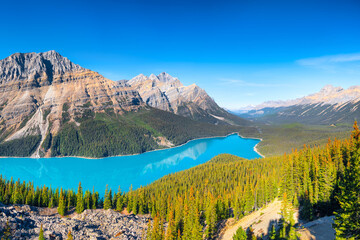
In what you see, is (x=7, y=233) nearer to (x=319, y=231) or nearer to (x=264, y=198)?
(x=319, y=231)

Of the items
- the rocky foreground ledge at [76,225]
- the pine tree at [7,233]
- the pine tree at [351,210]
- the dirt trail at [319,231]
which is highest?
the pine tree at [351,210]

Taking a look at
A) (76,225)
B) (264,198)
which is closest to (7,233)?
(76,225)

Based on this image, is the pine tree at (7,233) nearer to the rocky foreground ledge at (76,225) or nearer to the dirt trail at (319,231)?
the rocky foreground ledge at (76,225)

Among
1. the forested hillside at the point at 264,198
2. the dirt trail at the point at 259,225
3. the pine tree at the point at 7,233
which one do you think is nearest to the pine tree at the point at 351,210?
the forested hillside at the point at 264,198

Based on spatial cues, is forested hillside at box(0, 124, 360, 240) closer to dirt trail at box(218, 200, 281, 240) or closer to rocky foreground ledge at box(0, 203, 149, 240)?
dirt trail at box(218, 200, 281, 240)

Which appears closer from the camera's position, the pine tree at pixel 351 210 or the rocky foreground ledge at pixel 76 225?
the pine tree at pixel 351 210

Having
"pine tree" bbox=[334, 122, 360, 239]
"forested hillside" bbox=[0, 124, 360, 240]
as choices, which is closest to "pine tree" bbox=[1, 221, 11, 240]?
"forested hillside" bbox=[0, 124, 360, 240]

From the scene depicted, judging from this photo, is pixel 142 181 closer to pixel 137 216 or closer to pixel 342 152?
pixel 137 216
